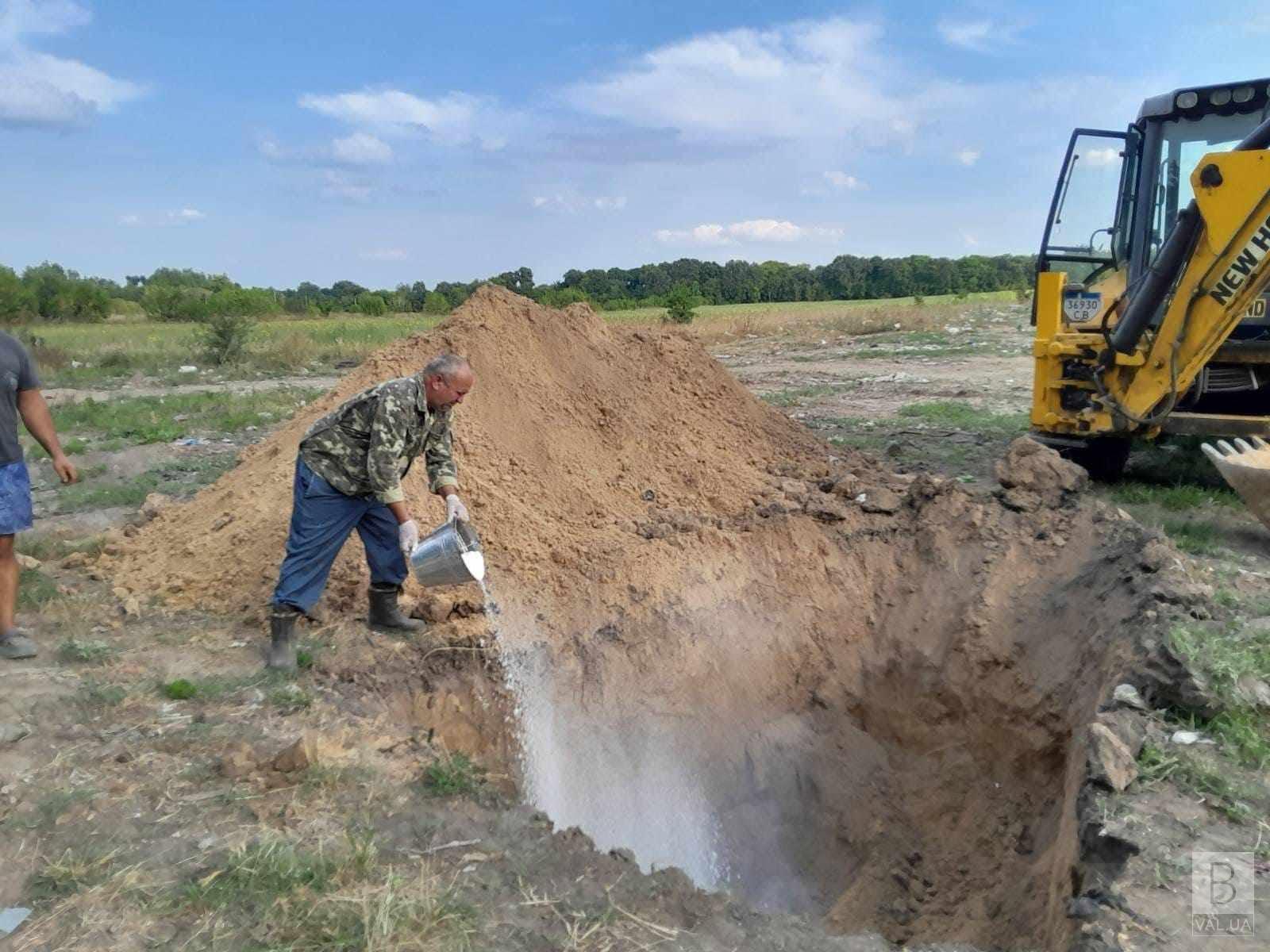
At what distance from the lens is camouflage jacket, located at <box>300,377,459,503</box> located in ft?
14.2

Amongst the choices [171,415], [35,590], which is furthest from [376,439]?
[171,415]

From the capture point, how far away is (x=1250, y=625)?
429 centimetres

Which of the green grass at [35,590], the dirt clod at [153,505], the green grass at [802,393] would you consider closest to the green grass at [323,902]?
the green grass at [35,590]

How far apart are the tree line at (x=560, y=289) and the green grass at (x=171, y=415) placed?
240 inches

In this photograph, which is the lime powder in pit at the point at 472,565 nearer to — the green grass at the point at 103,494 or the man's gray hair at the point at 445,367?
the man's gray hair at the point at 445,367

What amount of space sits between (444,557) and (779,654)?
6.99ft

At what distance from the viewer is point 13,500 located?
14.8 ft

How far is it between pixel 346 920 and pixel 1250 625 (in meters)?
3.99

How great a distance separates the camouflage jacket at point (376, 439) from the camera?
14.2 feet

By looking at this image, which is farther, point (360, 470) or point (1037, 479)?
point (1037, 479)

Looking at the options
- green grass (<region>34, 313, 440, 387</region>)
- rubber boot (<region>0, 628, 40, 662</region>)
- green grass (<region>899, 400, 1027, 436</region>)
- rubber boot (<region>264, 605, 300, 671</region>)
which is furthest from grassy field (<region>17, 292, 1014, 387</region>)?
rubber boot (<region>0, 628, 40, 662</region>)

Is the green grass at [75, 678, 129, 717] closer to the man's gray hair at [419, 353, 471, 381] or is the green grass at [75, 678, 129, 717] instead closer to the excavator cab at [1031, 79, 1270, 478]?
the man's gray hair at [419, 353, 471, 381]

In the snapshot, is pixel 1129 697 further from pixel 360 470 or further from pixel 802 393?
pixel 802 393

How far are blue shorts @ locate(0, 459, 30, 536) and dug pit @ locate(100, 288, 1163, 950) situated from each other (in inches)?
44.1
